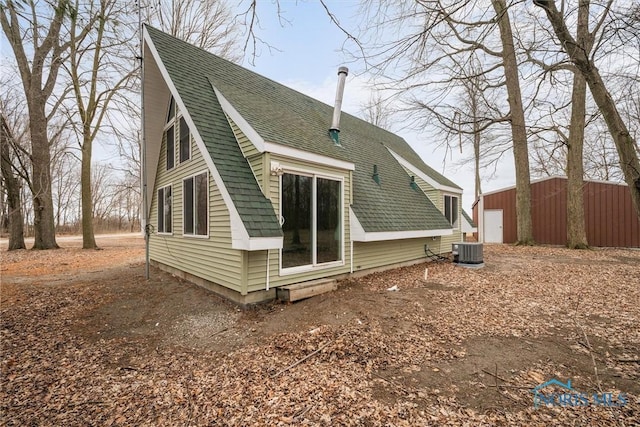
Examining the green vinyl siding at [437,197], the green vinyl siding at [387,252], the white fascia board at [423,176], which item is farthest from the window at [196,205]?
the white fascia board at [423,176]

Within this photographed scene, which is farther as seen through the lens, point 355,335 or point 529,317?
point 529,317

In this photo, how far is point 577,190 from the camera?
1264 cm

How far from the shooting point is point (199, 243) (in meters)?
6.40

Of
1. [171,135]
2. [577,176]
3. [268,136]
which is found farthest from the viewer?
[577,176]

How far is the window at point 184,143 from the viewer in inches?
281

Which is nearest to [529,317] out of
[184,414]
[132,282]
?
[184,414]

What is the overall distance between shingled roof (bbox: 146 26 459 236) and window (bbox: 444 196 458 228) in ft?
3.87

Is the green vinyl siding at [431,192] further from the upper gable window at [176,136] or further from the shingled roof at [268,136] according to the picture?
the upper gable window at [176,136]

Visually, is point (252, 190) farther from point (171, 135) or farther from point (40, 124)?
point (40, 124)

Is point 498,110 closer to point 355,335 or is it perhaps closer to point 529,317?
point 529,317

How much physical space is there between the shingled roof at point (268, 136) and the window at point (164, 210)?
3.23 m

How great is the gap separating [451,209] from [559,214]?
26.5 feet

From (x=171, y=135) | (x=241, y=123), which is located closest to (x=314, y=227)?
(x=241, y=123)

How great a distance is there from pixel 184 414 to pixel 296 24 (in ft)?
14.1
